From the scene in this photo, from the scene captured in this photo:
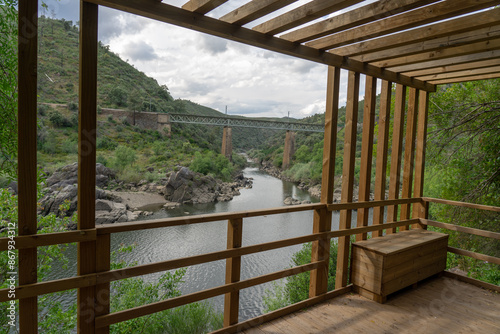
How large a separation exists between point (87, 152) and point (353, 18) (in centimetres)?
181

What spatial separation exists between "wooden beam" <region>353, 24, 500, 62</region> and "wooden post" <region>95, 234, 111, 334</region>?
245 cm

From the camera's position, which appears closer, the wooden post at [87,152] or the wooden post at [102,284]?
the wooden post at [87,152]

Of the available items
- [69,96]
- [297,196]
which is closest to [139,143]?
[69,96]

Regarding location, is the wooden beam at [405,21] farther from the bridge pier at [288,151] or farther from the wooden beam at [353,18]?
the bridge pier at [288,151]

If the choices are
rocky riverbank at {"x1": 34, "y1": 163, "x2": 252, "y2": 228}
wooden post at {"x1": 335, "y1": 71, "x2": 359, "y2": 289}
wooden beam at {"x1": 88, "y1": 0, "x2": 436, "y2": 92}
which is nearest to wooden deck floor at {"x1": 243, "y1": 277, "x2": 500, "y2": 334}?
wooden post at {"x1": 335, "y1": 71, "x2": 359, "y2": 289}

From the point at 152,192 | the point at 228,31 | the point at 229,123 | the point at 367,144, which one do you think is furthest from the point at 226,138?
the point at 228,31

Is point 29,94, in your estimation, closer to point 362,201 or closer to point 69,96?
point 362,201

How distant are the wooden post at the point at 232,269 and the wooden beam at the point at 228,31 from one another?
128 centimetres

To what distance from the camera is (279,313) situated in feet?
8.43

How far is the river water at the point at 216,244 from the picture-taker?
757 cm

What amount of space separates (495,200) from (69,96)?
11.8 m

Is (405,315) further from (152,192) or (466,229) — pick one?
(152,192)

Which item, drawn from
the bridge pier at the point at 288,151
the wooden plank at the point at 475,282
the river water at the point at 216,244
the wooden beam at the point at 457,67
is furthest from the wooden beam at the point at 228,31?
the bridge pier at the point at 288,151

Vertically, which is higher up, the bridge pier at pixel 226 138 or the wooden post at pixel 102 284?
the bridge pier at pixel 226 138
